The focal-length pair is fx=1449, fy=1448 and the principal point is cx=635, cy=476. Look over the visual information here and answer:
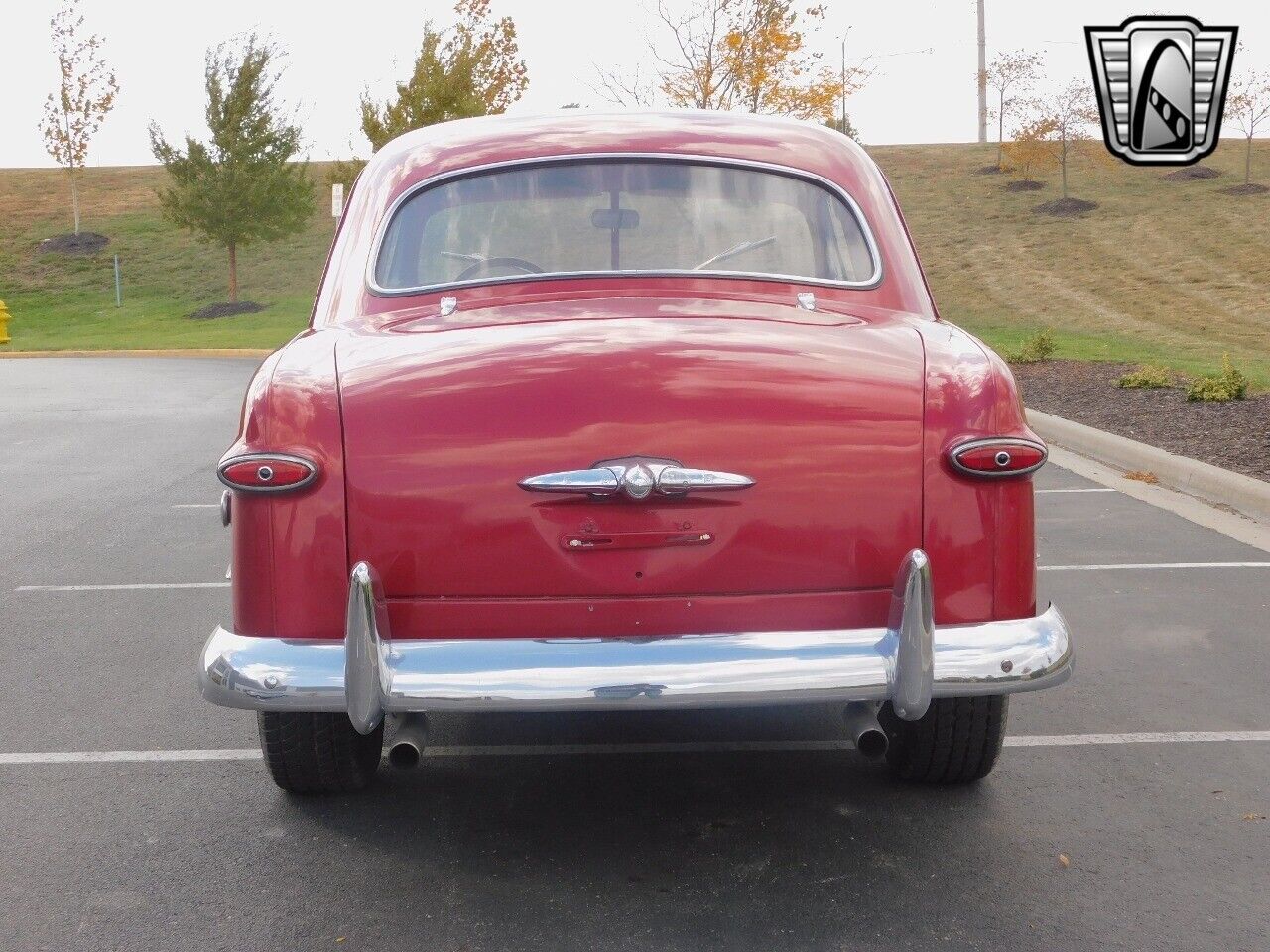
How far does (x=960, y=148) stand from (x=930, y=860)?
54.1 metres

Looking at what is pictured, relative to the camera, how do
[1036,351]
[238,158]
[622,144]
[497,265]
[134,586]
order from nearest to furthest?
1. [497,265]
2. [622,144]
3. [134,586]
4. [1036,351]
5. [238,158]

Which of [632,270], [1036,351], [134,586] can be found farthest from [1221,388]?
[632,270]

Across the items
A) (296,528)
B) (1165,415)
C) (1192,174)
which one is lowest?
(1165,415)

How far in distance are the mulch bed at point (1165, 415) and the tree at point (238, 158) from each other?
22498 millimetres

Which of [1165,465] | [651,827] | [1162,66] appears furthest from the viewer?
[1162,66]

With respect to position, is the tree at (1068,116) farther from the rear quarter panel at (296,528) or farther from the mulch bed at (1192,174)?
the rear quarter panel at (296,528)

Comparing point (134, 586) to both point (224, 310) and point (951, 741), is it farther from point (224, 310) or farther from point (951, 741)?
point (224, 310)

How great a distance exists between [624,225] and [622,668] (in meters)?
1.65

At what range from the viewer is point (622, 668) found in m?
3.24

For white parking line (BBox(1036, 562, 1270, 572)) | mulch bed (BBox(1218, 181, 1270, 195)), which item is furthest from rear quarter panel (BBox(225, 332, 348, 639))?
mulch bed (BBox(1218, 181, 1270, 195))

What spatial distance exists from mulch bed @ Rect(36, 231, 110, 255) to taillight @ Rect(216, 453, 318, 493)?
42.7 metres

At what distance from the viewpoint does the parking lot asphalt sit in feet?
10.9

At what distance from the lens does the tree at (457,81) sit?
29.0 meters

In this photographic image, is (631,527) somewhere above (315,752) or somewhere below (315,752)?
above
